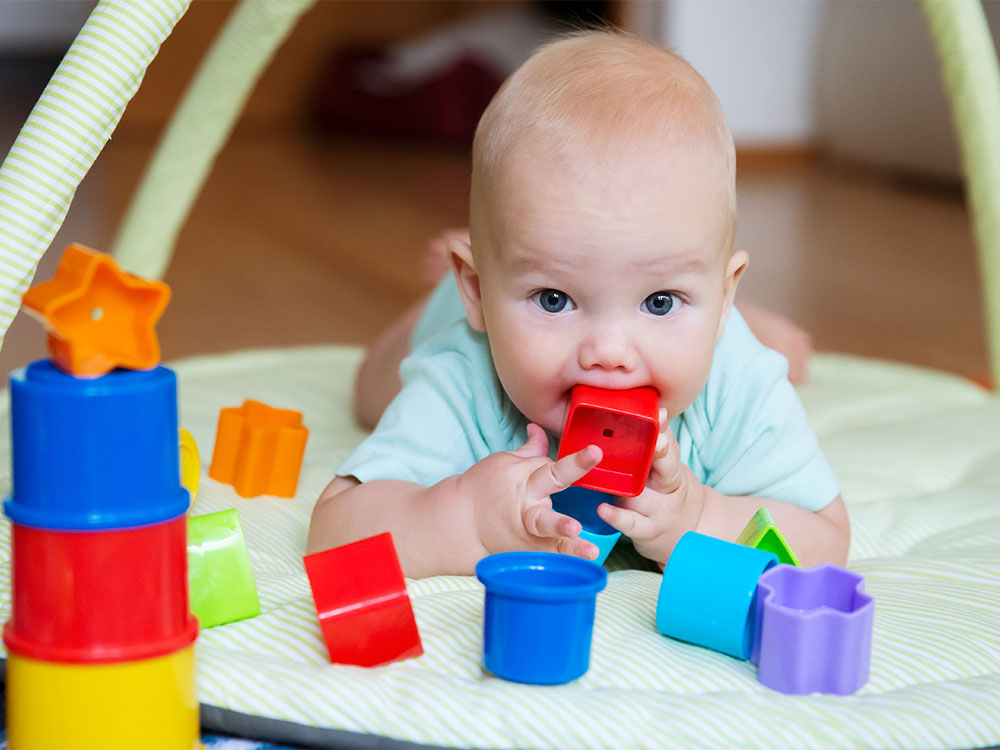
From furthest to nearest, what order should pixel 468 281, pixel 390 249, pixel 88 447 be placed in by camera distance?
pixel 390 249 → pixel 468 281 → pixel 88 447

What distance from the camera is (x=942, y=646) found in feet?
2.20

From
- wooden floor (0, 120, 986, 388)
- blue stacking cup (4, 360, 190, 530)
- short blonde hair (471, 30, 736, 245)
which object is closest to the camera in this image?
blue stacking cup (4, 360, 190, 530)

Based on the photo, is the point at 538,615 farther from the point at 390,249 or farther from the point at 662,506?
the point at 390,249

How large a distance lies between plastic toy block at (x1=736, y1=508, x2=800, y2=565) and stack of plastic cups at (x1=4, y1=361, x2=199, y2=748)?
32 cm

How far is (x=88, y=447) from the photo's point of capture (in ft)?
1.57

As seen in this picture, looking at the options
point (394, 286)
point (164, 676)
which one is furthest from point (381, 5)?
point (164, 676)

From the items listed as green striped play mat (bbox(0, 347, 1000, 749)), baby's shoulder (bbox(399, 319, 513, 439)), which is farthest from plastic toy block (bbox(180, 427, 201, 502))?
baby's shoulder (bbox(399, 319, 513, 439))

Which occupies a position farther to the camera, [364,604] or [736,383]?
[736,383]

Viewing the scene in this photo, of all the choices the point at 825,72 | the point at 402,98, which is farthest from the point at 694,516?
the point at 402,98

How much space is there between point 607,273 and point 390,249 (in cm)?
184

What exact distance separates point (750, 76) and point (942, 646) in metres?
3.11

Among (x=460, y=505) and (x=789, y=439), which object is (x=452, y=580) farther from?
(x=789, y=439)

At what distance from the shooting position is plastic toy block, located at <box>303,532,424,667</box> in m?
0.60

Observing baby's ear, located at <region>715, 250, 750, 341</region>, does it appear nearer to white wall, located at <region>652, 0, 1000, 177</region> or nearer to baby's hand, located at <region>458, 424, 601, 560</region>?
baby's hand, located at <region>458, 424, 601, 560</region>
